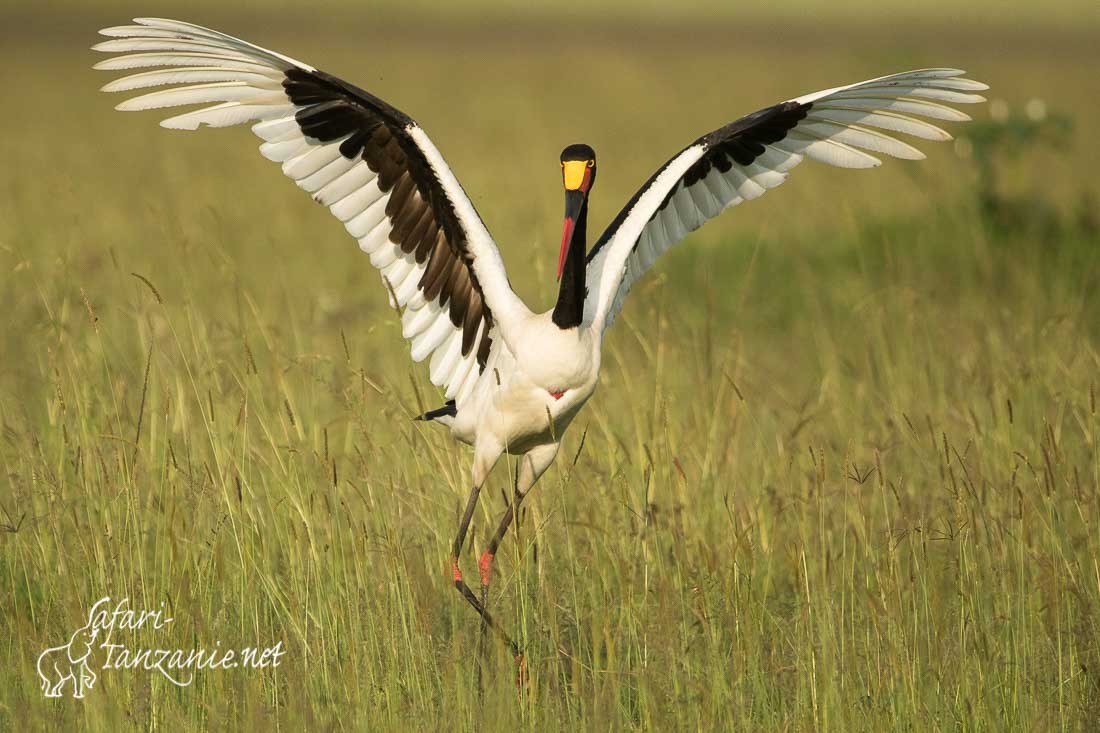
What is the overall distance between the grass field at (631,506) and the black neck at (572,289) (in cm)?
62

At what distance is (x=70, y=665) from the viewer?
14.4 ft

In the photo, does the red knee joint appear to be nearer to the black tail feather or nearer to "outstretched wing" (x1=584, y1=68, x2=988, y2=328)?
the black tail feather

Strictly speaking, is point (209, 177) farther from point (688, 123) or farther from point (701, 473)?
point (701, 473)

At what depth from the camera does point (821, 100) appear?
579 centimetres

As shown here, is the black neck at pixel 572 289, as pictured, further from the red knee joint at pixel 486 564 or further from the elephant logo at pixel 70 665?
the elephant logo at pixel 70 665

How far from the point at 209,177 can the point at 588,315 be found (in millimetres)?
14193

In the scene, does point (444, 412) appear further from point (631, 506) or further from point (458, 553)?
point (631, 506)

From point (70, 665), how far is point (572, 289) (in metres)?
2.23

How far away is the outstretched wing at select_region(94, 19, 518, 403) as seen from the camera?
495 centimetres

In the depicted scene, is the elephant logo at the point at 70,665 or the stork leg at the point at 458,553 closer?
the elephant logo at the point at 70,665

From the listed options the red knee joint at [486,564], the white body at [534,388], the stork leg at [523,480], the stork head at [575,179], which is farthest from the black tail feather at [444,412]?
the stork head at [575,179]

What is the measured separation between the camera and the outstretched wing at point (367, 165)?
495 centimetres

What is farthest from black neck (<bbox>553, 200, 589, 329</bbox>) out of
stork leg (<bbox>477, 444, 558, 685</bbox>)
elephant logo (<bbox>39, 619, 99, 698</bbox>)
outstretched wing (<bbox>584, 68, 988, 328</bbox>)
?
elephant logo (<bbox>39, 619, 99, 698</bbox>)

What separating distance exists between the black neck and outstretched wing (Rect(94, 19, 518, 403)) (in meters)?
0.28
